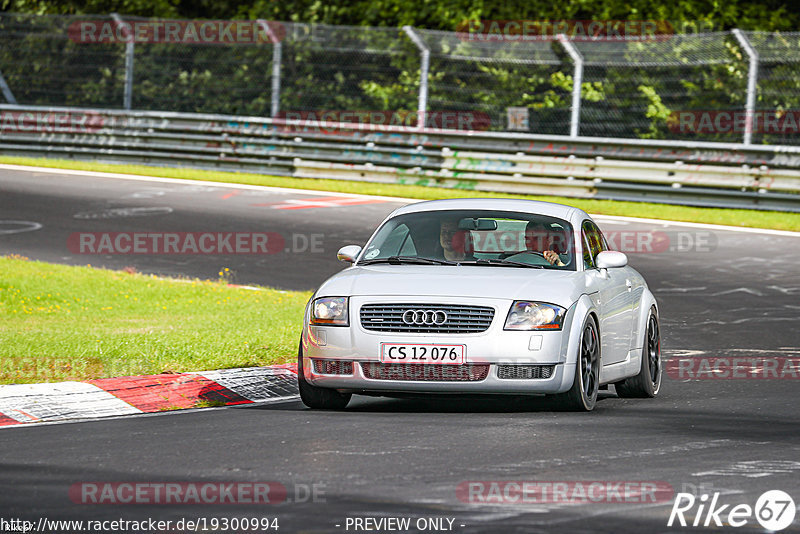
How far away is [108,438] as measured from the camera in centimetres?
783

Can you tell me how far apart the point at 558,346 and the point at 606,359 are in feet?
3.47

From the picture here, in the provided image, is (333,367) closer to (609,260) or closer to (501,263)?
(501,263)

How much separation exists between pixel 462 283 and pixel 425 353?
22.0 inches

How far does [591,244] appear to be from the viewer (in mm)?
10227

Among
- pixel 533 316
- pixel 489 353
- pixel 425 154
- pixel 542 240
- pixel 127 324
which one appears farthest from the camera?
pixel 425 154

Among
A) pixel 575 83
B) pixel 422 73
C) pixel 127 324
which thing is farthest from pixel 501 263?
pixel 422 73

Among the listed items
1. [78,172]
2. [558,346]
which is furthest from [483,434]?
[78,172]

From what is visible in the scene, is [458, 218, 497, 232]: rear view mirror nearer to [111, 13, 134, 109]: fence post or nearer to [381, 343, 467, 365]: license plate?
[381, 343, 467, 365]: license plate

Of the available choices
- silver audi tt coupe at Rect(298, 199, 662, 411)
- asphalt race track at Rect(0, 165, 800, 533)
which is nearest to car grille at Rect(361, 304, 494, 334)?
silver audi tt coupe at Rect(298, 199, 662, 411)

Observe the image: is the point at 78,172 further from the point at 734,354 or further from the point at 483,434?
the point at 483,434

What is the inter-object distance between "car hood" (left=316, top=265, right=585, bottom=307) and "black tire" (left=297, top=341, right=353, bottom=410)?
0.54 meters

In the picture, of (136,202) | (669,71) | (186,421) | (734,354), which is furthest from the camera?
(669,71)

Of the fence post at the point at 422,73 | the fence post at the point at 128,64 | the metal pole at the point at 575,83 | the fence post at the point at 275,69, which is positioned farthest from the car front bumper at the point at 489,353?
the fence post at the point at 128,64

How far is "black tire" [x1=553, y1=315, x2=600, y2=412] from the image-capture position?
8812 mm
